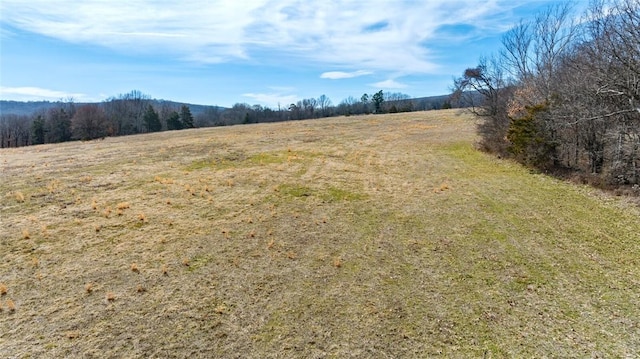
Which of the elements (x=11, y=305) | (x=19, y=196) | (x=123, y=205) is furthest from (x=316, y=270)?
(x=19, y=196)

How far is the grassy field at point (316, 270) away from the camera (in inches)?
199

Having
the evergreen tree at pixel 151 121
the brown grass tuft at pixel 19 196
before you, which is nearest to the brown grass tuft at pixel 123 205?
the brown grass tuft at pixel 19 196

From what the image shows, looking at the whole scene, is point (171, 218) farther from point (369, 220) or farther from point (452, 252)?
point (452, 252)

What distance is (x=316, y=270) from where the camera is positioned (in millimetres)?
7273

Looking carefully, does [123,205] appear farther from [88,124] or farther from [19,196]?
[88,124]

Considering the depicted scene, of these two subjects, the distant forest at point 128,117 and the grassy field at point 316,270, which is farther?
the distant forest at point 128,117

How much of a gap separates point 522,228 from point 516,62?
2251 centimetres

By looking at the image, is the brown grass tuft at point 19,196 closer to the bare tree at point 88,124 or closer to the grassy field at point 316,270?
the grassy field at point 316,270

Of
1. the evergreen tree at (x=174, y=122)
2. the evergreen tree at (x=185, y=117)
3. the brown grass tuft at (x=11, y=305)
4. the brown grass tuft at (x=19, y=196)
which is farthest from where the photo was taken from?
the evergreen tree at (x=185, y=117)

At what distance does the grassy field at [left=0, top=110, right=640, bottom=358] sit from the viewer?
5062mm

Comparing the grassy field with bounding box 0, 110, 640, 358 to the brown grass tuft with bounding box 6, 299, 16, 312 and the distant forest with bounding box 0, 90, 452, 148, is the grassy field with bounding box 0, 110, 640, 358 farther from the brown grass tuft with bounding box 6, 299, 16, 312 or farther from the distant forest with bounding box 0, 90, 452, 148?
the distant forest with bounding box 0, 90, 452, 148

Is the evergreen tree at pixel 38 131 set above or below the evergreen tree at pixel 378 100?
below

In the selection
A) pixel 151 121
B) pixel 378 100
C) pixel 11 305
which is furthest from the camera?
pixel 378 100

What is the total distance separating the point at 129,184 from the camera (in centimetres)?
1399
